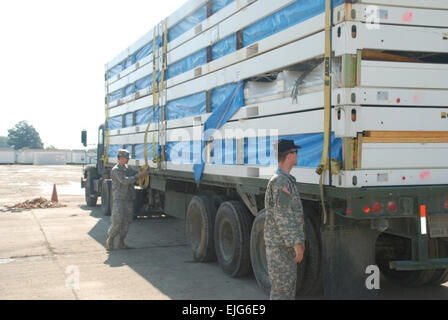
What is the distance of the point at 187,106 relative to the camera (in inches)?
325

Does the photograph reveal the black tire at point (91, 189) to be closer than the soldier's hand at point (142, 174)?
No

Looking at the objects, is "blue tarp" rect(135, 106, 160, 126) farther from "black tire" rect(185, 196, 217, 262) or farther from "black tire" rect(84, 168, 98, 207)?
"black tire" rect(84, 168, 98, 207)

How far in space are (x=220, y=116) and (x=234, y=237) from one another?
165cm

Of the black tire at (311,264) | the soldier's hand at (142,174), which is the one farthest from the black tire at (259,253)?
the soldier's hand at (142,174)

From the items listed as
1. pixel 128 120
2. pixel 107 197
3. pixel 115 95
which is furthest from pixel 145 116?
pixel 107 197

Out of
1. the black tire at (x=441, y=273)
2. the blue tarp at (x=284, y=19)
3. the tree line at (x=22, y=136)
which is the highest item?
the tree line at (x=22, y=136)

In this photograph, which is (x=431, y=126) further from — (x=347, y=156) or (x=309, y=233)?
(x=309, y=233)

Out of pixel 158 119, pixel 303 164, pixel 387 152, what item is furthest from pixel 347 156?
pixel 158 119

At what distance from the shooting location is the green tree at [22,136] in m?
130

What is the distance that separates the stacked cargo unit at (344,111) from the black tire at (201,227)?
0.51 metres

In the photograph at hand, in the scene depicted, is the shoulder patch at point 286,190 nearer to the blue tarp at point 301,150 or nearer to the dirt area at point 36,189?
the blue tarp at point 301,150

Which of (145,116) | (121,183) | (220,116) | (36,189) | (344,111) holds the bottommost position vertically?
(36,189)

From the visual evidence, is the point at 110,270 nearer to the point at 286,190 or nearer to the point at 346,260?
the point at 346,260

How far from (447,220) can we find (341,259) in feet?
3.68
